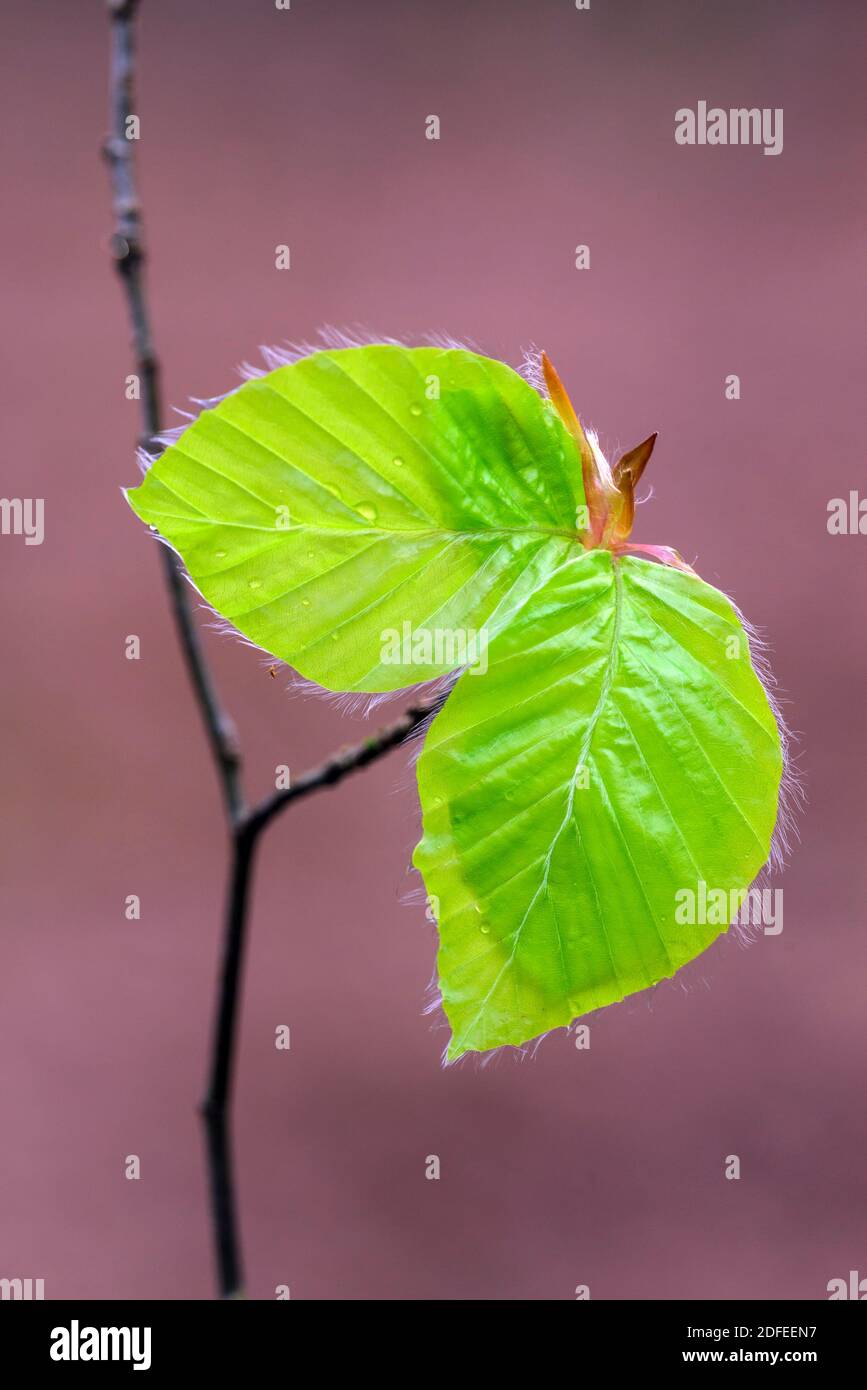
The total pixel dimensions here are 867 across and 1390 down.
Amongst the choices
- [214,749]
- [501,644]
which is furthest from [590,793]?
[214,749]

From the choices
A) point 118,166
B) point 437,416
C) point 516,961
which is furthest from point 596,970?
point 118,166

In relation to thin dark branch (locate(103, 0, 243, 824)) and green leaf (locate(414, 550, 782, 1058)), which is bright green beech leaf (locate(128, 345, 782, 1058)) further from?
thin dark branch (locate(103, 0, 243, 824))

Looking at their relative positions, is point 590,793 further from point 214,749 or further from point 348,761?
point 214,749

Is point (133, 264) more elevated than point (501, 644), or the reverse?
point (133, 264)

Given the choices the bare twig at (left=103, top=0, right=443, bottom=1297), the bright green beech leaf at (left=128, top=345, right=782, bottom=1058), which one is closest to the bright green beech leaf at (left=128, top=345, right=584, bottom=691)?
the bright green beech leaf at (left=128, top=345, right=782, bottom=1058)

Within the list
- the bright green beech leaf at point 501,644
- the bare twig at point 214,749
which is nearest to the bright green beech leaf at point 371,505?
the bright green beech leaf at point 501,644

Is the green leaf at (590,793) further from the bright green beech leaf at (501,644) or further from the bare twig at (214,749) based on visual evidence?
the bare twig at (214,749)
